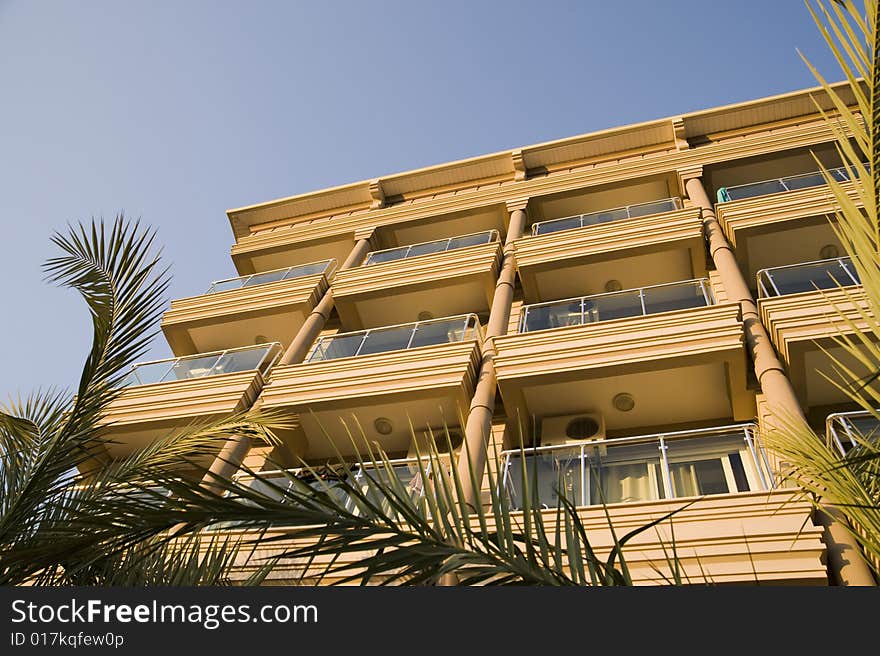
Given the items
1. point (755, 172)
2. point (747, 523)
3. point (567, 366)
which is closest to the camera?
point (747, 523)

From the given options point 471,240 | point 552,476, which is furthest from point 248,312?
point 552,476

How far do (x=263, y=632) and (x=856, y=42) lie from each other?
287 cm

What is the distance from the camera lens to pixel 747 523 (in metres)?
7.96

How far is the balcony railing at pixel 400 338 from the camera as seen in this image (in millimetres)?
13828

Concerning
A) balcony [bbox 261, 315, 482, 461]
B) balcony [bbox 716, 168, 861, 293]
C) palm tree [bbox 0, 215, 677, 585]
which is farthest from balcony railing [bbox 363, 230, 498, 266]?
palm tree [bbox 0, 215, 677, 585]

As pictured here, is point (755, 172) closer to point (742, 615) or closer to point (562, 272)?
point (562, 272)

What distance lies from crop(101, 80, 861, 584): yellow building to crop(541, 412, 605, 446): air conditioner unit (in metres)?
0.04

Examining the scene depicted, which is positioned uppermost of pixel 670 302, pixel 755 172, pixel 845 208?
pixel 755 172

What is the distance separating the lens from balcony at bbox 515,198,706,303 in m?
15.5

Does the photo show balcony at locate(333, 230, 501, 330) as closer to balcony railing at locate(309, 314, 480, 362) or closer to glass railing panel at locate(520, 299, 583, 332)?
balcony railing at locate(309, 314, 480, 362)

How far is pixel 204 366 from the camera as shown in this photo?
14.9 meters

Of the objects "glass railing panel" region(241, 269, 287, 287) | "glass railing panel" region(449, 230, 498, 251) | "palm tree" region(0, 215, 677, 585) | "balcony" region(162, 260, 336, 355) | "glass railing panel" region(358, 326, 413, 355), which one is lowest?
"palm tree" region(0, 215, 677, 585)

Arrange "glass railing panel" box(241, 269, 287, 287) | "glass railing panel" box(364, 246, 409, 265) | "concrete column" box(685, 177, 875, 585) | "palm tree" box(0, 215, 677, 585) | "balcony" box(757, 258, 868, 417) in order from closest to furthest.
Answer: "palm tree" box(0, 215, 677, 585)
"concrete column" box(685, 177, 875, 585)
"balcony" box(757, 258, 868, 417)
"glass railing panel" box(364, 246, 409, 265)
"glass railing panel" box(241, 269, 287, 287)

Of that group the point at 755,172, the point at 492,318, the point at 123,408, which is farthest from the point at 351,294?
the point at 755,172
